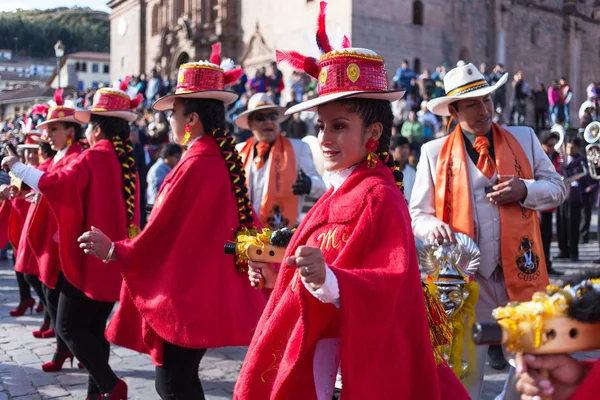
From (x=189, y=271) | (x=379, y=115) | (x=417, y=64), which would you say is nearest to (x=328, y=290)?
(x=379, y=115)

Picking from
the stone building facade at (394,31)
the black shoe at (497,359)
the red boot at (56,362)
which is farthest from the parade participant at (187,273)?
the stone building facade at (394,31)

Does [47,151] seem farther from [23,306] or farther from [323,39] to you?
[323,39]

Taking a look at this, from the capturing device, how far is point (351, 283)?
2.56 meters

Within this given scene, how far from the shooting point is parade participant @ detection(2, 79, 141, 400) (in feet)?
17.8

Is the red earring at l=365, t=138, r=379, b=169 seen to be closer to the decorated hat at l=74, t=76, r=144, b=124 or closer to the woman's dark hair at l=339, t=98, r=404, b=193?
the woman's dark hair at l=339, t=98, r=404, b=193

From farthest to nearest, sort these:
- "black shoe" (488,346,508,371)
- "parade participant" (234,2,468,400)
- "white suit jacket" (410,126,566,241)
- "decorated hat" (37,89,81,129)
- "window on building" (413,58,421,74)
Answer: "window on building" (413,58,421,74) → "decorated hat" (37,89,81,129) → "black shoe" (488,346,508,371) → "white suit jacket" (410,126,566,241) → "parade participant" (234,2,468,400)

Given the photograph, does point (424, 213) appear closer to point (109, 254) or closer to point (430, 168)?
point (430, 168)

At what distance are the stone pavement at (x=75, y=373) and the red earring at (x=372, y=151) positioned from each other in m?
3.31

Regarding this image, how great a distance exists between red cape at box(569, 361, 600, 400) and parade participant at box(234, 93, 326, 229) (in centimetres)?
571

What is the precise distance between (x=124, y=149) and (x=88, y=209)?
0.58m

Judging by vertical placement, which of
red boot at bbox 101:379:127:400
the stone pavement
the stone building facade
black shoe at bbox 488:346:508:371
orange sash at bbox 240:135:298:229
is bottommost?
the stone pavement

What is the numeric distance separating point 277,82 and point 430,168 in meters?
19.4

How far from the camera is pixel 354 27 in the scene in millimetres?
31328

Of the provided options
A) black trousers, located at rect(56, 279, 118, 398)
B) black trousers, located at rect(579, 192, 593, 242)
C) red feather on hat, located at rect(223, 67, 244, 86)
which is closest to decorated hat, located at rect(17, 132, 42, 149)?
black trousers, located at rect(56, 279, 118, 398)
